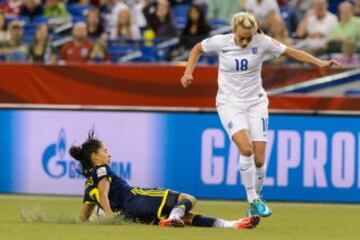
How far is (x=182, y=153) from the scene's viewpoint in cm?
1638

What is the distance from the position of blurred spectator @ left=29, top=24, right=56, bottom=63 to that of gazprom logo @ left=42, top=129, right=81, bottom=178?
9.04 ft

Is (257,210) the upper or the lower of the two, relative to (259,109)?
lower

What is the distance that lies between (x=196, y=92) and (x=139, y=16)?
135 inches

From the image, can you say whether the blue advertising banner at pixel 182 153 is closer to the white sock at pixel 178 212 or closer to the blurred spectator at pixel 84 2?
the white sock at pixel 178 212

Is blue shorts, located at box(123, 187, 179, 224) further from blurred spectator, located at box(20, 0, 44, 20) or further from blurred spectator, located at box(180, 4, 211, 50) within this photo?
blurred spectator, located at box(20, 0, 44, 20)

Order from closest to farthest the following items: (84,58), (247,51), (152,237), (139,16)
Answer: (152,237) < (247,51) < (84,58) < (139,16)

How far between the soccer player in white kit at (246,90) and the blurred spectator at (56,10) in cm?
916

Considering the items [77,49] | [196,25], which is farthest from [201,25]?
[77,49]

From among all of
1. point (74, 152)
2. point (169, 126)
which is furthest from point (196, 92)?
point (74, 152)

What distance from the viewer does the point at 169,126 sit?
645 inches

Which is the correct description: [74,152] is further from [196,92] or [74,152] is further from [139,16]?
[139,16]

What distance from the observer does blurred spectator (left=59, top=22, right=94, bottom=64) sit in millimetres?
19172

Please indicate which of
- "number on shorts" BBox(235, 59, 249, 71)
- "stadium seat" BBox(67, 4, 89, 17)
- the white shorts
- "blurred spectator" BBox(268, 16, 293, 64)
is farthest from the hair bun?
"stadium seat" BBox(67, 4, 89, 17)

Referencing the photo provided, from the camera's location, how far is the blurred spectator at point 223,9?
2062 cm
